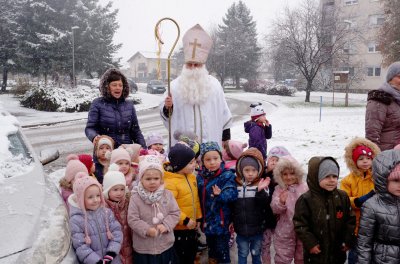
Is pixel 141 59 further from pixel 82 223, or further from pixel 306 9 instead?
pixel 82 223

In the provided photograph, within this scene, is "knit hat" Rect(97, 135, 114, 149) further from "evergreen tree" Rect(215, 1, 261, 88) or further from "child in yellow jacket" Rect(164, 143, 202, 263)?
"evergreen tree" Rect(215, 1, 261, 88)

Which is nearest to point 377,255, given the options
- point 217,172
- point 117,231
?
point 217,172

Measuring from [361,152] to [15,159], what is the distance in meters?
2.94

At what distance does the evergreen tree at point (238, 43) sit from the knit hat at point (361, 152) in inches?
1771

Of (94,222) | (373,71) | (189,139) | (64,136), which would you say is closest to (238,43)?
(373,71)

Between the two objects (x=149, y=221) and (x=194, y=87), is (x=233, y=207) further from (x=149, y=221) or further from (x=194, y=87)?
(x=194, y=87)

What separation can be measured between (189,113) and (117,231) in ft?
6.49

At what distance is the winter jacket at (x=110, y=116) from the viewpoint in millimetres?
4156

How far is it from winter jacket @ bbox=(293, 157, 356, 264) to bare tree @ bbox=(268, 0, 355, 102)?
1085 inches

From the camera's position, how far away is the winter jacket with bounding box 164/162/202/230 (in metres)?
3.43

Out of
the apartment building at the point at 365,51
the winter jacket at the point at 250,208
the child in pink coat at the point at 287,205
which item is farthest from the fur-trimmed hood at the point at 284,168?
the apartment building at the point at 365,51

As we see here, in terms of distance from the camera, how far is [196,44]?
434 centimetres

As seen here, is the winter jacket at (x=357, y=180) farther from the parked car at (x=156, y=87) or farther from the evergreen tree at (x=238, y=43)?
the evergreen tree at (x=238, y=43)

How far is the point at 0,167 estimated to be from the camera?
9.57ft
